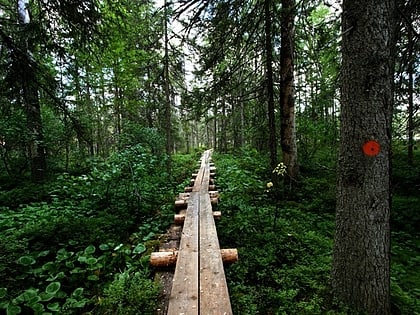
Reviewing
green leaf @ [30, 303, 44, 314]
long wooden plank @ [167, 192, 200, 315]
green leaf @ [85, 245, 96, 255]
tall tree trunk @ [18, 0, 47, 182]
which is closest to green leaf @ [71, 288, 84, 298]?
→ green leaf @ [30, 303, 44, 314]

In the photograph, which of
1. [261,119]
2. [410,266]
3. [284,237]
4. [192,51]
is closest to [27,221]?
[284,237]

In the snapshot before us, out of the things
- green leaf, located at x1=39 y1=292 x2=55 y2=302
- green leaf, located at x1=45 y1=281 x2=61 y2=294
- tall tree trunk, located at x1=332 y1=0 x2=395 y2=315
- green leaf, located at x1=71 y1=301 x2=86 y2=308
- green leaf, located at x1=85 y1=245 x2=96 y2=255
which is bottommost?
green leaf, located at x1=71 y1=301 x2=86 y2=308

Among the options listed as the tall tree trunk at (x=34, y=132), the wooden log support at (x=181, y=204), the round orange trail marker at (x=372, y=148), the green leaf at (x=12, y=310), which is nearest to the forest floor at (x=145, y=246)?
the green leaf at (x=12, y=310)

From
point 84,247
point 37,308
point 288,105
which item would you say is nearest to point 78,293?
point 37,308

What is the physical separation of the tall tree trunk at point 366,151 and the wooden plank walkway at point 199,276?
123 centimetres

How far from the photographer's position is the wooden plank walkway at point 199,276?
207cm

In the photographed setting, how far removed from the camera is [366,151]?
2.06m

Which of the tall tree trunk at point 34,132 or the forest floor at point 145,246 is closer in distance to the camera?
the forest floor at point 145,246

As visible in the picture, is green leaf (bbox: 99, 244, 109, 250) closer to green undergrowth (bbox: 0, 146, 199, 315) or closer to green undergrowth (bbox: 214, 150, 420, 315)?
green undergrowth (bbox: 0, 146, 199, 315)

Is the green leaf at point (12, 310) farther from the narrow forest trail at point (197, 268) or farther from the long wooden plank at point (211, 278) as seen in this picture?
the long wooden plank at point (211, 278)

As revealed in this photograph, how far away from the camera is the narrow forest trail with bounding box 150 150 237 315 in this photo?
209 centimetres

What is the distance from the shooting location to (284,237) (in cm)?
377

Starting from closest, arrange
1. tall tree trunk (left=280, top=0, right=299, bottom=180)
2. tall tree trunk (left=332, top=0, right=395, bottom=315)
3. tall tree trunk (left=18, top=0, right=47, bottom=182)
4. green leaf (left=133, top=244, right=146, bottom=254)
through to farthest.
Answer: tall tree trunk (left=332, top=0, right=395, bottom=315) < green leaf (left=133, top=244, right=146, bottom=254) < tall tree trunk (left=280, top=0, right=299, bottom=180) < tall tree trunk (left=18, top=0, right=47, bottom=182)

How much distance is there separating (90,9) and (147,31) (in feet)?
23.3
